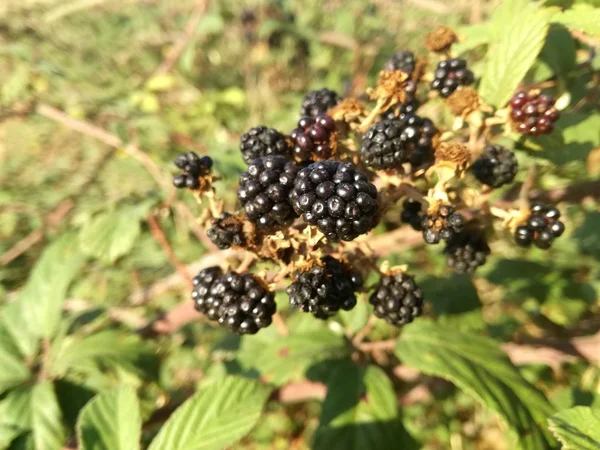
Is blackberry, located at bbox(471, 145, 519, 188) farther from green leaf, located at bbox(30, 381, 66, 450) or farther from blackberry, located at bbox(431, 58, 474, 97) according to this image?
green leaf, located at bbox(30, 381, 66, 450)

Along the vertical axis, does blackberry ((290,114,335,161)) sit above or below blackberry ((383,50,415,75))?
below

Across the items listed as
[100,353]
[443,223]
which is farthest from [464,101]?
[100,353]

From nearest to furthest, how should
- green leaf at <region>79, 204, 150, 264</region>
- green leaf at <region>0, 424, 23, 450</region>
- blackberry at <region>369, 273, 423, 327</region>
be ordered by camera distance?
blackberry at <region>369, 273, 423, 327</region>, green leaf at <region>0, 424, 23, 450</region>, green leaf at <region>79, 204, 150, 264</region>

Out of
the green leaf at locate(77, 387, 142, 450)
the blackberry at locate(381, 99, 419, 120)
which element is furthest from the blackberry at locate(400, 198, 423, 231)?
the green leaf at locate(77, 387, 142, 450)

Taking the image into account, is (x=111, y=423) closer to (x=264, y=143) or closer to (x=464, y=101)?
(x=264, y=143)

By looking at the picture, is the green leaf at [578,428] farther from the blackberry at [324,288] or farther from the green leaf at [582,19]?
the green leaf at [582,19]
